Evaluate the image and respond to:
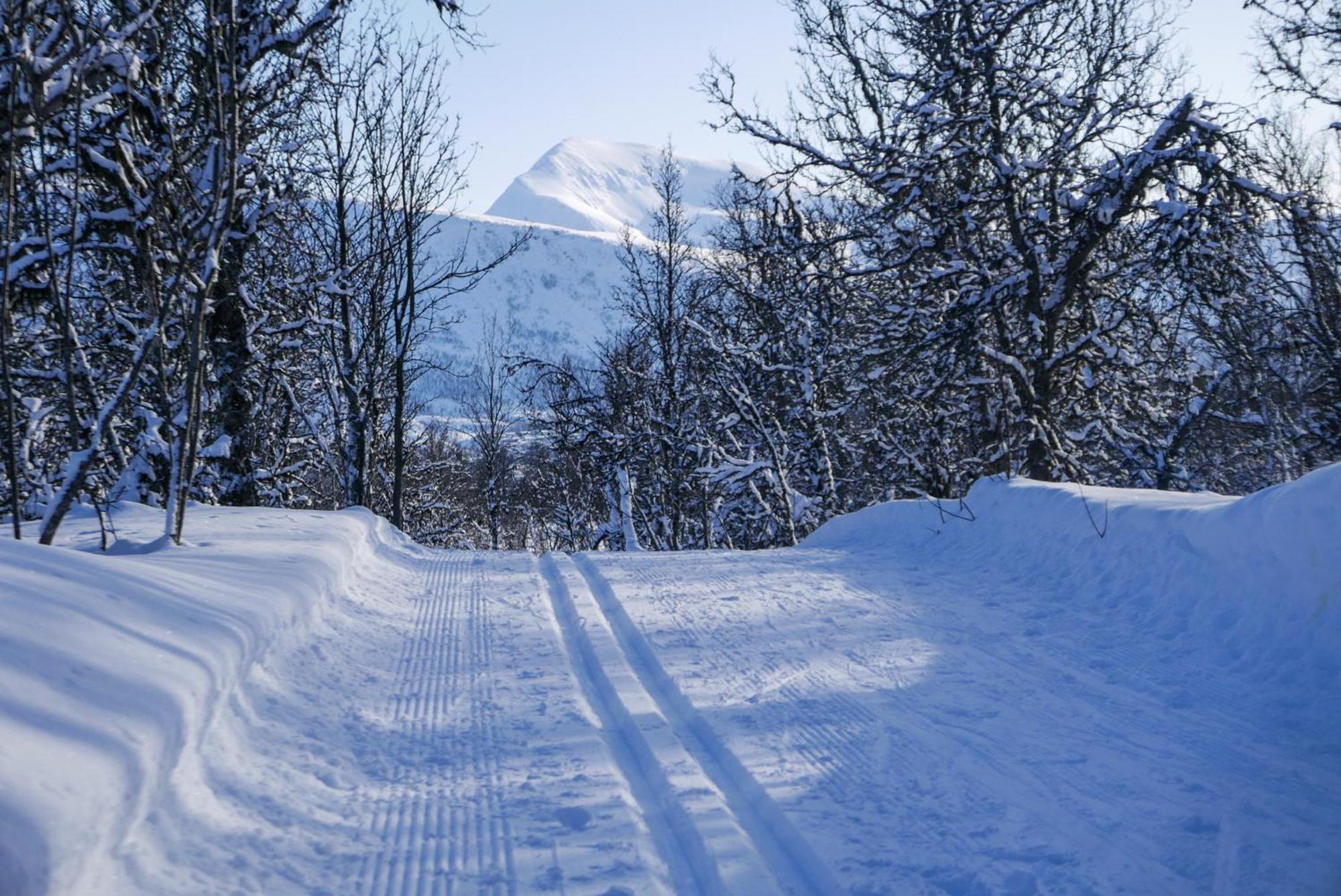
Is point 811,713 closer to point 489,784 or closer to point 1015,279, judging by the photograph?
point 489,784

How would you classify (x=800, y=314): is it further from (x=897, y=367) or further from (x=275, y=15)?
(x=275, y=15)

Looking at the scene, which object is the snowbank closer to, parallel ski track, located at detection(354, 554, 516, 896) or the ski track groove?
parallel ski track, located at detection(354, 554, 516, 896)

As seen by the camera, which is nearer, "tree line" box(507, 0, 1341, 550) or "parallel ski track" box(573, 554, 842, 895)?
"parallel ski track" box(573, 554, 842, 895)

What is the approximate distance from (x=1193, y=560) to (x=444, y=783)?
4522mm

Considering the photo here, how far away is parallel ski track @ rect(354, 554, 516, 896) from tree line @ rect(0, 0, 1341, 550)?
234cm

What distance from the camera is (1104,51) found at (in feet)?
40.5

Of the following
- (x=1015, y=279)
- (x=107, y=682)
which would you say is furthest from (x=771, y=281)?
(x=107, y=682)

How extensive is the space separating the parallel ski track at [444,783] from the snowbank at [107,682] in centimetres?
69

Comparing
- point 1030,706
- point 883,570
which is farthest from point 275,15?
point 1030,706

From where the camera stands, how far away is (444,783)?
3.37m

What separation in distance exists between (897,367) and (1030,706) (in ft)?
25.6

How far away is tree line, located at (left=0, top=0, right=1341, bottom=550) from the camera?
626 cm

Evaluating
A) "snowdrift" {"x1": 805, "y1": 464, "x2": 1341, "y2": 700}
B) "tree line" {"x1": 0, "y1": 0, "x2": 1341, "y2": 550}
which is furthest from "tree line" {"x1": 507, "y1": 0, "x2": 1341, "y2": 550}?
"snowdrift" {"x1": 805, "y1": 464, "x2": 1341, "y2": 700}

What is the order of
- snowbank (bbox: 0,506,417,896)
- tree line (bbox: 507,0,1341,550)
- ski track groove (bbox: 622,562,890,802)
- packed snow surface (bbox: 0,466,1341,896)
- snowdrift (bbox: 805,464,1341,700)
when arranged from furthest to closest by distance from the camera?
tree line (bbox: 507,0,1341,550)
snowdrift (bbox: 805,464,1341,700)
ski track groove (bbox: 622,562,890,802)
packed snow surface (bbox: 0,466,1341,896)
snowbank (bbox: 0,506,417,896)
